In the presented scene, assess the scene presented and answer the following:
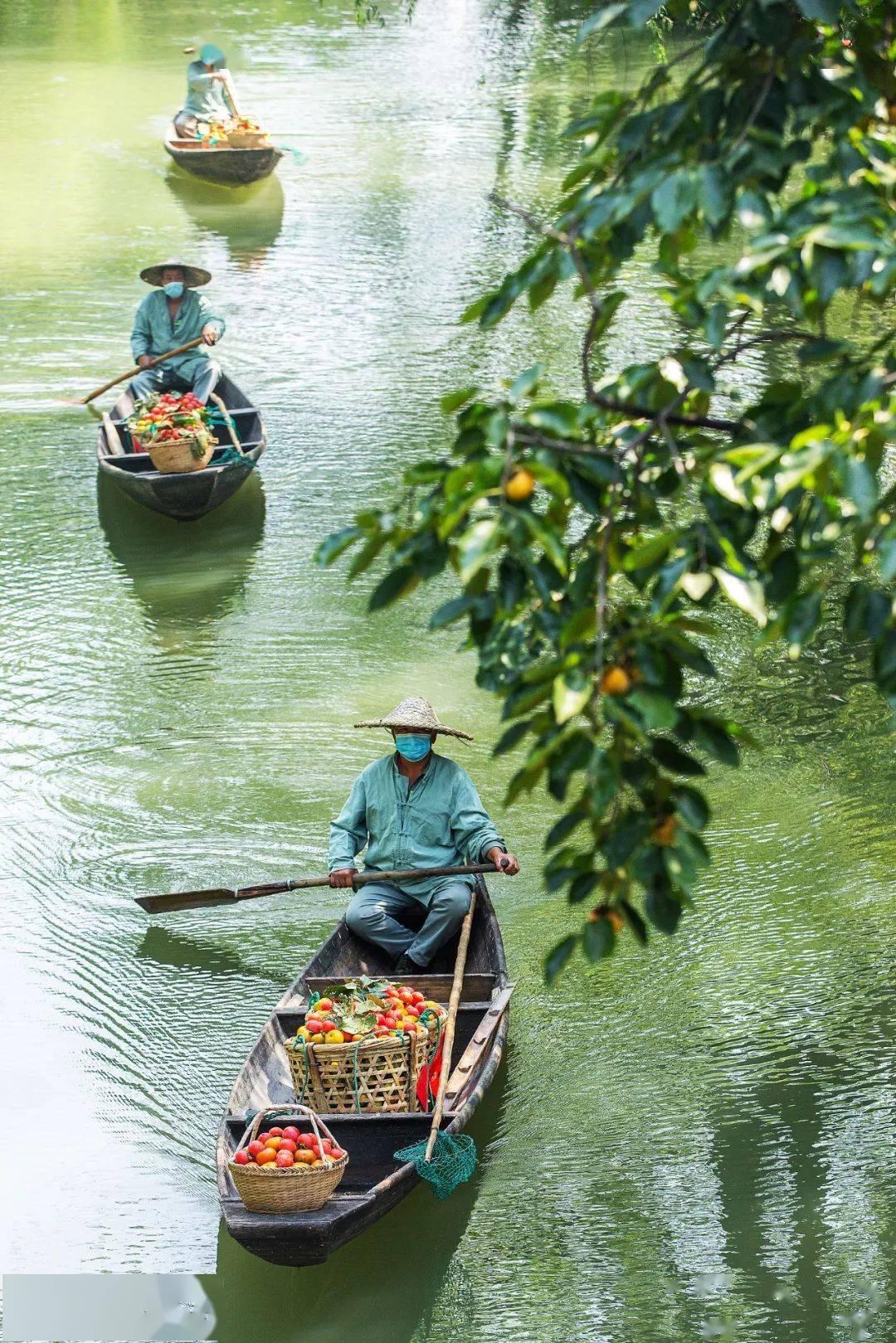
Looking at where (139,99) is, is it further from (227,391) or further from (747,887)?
(747,887)

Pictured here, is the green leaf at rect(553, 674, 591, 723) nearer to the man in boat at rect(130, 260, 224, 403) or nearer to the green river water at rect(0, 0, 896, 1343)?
the green river water at rect(0, 0, 896, 1343)

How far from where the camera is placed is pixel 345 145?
18281 millimetres

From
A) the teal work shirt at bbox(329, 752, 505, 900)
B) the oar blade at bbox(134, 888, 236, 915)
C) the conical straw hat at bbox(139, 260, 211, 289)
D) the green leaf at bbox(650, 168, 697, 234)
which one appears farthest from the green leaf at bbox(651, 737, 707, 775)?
the conical straw hat at bbox(139, 260, 211, 289)

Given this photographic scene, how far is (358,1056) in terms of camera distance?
195 inches

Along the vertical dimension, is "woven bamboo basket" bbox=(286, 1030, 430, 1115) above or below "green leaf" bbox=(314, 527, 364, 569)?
below

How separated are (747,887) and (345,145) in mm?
13378

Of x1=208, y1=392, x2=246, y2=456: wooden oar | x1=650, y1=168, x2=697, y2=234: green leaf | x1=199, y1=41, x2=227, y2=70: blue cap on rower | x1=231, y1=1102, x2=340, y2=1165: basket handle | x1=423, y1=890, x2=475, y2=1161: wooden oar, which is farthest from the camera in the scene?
x1=199, y1=41, x2=227, y2=70: blue cap on rower

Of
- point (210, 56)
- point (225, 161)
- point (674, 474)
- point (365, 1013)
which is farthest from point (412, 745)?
point (210, 56)

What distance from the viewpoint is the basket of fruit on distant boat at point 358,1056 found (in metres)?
4.97

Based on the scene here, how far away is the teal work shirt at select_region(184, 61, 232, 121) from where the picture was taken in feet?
56.2

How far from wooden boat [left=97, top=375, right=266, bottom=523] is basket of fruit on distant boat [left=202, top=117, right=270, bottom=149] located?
678cm

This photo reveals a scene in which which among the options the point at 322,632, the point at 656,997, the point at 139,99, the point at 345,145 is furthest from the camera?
the point at 139,99

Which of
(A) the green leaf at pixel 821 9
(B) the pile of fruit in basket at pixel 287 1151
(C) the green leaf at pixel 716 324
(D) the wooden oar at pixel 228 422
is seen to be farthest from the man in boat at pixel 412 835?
(D) the wooden oar at pixel 228 422

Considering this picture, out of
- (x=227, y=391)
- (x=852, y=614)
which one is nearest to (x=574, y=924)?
(x=852, y=614)
